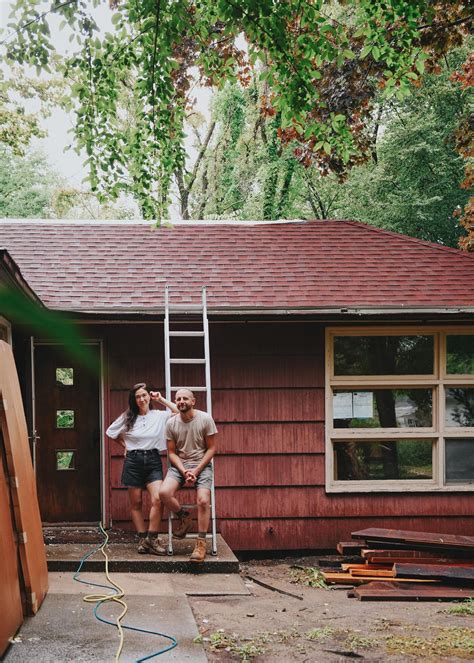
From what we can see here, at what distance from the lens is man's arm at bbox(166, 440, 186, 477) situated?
6.98 m

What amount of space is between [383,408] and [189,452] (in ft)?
8.98

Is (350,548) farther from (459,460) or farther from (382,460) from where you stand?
(459,460)

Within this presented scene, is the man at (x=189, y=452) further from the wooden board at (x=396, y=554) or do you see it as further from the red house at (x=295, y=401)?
the wooden board at (x=396, y=554)

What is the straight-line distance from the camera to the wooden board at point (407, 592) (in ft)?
21.7

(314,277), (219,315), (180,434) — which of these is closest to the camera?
(180,434)

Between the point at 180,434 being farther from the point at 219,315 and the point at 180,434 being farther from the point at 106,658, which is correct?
the point at 106,658

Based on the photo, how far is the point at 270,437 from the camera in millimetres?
8594

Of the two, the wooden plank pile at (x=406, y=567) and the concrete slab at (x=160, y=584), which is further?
the wooden plank pile at (x=406, y=567)

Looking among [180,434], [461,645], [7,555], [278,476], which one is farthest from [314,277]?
[7,555]

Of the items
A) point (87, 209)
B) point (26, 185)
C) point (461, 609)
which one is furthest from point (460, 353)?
point (26, 185)

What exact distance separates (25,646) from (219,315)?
436 centimetres

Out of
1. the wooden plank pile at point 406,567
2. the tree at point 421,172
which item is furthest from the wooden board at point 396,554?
the tree at point 421,172

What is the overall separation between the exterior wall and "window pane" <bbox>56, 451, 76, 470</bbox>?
1.65 feet

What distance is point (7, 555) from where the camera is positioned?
14.4 ft
